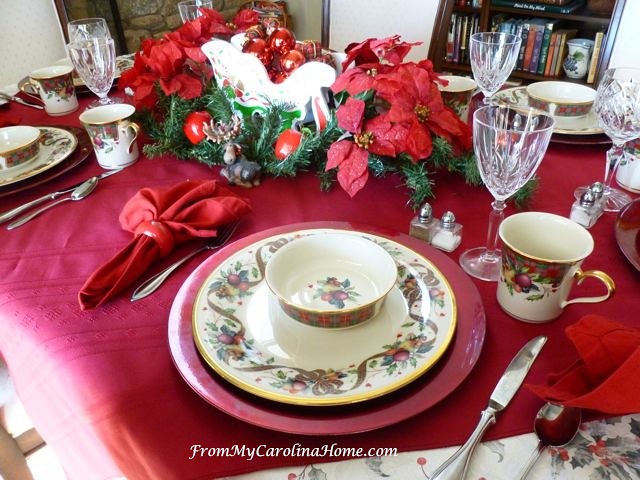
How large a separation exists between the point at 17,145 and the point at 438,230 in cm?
69

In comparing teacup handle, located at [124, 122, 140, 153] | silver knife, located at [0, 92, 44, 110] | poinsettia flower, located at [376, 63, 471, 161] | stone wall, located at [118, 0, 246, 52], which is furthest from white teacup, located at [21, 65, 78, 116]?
stone wall, located at [118, 0, 246, 52]

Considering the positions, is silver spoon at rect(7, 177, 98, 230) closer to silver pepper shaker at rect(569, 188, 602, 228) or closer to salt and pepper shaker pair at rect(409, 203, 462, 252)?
salt and pepper shaker pair at rect(409, 203, 462, 252)

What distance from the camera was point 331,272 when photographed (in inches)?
22.5

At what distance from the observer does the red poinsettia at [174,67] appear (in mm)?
886

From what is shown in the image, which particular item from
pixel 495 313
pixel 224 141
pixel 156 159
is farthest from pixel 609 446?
pixel 156 159

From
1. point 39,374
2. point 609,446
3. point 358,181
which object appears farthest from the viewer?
point 358,181

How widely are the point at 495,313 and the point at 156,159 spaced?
614mm

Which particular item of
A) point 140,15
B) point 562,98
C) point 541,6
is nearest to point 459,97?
point 562,98

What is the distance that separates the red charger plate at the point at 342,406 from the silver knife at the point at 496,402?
0.10 feet

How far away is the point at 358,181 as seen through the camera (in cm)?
71

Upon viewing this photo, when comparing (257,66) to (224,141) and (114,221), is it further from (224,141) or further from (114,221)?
(114,221)

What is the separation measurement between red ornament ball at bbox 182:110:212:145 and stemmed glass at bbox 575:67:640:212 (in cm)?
58

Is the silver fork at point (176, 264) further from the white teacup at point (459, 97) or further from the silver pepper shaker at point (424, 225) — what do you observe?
the white teacup at point (459, 97)

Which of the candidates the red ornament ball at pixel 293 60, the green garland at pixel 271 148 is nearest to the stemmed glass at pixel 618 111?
the green garland at pixel 271 148
